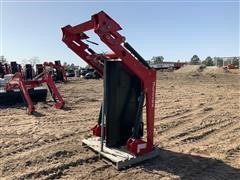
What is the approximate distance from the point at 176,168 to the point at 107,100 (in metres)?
1.53

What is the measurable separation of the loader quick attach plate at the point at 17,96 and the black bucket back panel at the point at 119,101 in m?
7.71

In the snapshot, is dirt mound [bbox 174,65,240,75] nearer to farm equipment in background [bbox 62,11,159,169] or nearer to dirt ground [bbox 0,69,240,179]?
dirt ground [bbox 0,69,240,179]

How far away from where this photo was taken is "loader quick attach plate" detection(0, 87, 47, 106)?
Answer: 12719 mm

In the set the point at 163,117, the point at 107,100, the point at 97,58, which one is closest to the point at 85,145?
the point at 107,100

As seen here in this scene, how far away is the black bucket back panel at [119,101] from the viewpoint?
5855 mm

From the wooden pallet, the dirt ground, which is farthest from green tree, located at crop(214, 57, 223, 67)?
the wooden pallet

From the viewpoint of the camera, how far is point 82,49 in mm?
6281

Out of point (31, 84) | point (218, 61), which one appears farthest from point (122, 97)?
point (218, 61)

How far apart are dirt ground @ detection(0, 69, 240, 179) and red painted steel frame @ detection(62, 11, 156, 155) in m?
0.44

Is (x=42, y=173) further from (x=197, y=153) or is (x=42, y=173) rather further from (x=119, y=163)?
(x=197, y=153)

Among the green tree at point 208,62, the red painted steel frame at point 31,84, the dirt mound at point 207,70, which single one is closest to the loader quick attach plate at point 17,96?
the red painted steel frame at point 31,84

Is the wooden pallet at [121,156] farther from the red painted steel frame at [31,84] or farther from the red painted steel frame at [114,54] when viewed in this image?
the red painted steel frame at [31,84]

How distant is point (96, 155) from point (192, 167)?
1.61 m

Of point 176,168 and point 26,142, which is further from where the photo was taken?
point 26,142
